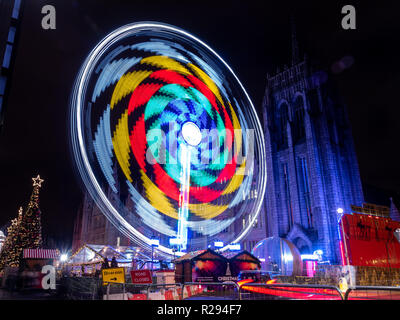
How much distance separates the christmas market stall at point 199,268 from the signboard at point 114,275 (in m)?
14.6

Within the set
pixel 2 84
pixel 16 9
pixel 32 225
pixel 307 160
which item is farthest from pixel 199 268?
pixel 307 160

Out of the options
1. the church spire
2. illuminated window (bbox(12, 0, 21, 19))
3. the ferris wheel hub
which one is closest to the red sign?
illuminated window (bbox(12, 0, 21, 19))

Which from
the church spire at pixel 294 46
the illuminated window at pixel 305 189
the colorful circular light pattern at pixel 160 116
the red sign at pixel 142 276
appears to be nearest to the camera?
the red sign at pixel 142 276

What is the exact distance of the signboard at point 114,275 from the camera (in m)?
12.2

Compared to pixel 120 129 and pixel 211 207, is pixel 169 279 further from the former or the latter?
pixel 211 207

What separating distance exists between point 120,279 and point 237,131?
23.7 m

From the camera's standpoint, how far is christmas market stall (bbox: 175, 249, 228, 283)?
26.2m

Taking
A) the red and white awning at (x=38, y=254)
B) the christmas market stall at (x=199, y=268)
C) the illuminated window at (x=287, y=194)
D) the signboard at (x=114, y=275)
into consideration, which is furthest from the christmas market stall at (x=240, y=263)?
the illuminated window at (x=287, y=194)

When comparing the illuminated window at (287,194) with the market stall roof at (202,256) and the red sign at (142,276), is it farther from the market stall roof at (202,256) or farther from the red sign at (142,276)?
the red sign at (142,276)

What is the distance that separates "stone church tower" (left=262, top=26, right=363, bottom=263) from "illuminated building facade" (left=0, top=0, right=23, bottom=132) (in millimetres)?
51557

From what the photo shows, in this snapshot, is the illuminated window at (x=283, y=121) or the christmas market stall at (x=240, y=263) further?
the illuminated window at (x=283, y=121)

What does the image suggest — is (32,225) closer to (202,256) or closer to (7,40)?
(202,256)

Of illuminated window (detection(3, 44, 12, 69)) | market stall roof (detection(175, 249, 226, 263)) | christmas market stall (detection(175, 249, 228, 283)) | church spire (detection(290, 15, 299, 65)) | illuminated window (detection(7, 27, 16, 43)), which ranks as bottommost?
christmas market stall (detection(175, 249, 228, 283))

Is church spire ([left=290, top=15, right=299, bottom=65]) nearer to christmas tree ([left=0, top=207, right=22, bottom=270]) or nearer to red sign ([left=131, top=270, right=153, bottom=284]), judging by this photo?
christmas tree ([left=0, top=207, right=22, bottom=270])
